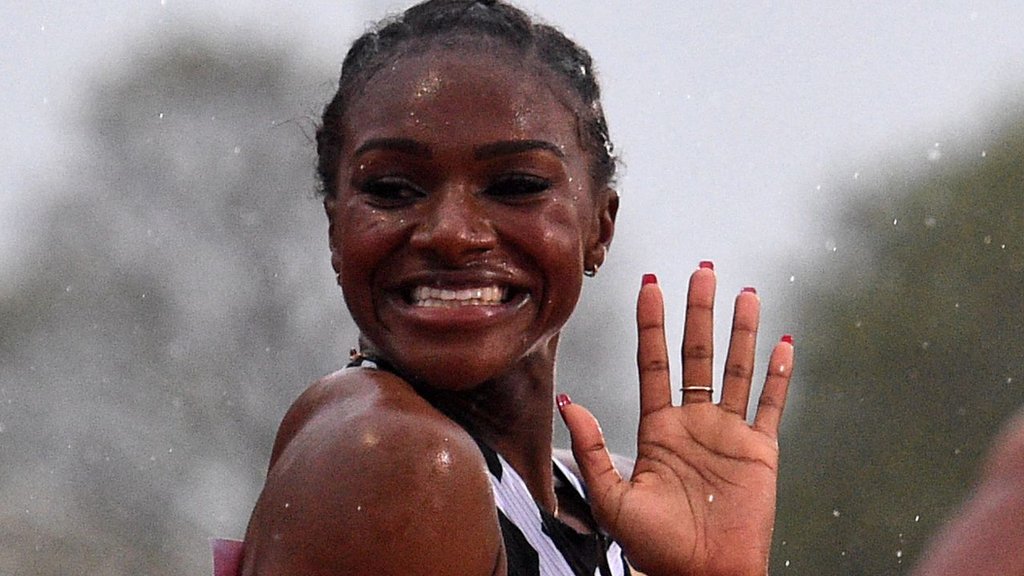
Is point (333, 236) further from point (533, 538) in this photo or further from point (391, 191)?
point (533, 538)

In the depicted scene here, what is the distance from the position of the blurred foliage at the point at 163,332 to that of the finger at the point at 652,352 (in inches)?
379

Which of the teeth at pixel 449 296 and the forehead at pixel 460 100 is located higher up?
the forehead at pixel 460 100

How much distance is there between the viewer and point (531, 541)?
294 cm

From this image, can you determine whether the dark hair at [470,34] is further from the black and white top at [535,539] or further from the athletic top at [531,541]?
the black and white top at [535,539]

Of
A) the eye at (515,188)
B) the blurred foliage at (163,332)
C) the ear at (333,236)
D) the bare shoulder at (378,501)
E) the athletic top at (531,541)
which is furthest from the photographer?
the blurred foliage at (163,332)

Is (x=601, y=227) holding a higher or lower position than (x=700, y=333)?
higher

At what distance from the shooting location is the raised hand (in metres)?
2.86

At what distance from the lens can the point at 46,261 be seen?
15.1 meters

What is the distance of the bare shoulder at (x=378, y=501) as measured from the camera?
2.36 m

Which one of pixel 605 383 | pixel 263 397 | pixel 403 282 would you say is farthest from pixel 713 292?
pixel 263 397

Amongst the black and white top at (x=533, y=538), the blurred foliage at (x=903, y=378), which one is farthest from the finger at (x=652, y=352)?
the blurred foliage at (x=903, y=378)

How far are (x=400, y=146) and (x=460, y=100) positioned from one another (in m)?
0.11

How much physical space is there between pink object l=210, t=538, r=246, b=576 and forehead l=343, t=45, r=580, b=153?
65 centimetres

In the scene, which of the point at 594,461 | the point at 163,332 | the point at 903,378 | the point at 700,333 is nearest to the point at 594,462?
the point at 594,461
